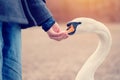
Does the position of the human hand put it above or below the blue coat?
below

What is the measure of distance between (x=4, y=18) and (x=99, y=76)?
7.92 feet

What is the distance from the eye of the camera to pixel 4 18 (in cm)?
127

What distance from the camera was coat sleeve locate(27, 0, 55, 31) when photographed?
1.40 meters

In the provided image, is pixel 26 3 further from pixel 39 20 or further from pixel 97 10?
pixel 97 10

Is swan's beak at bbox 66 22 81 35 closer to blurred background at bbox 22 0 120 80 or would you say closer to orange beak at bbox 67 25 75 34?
orange beak at bbox 67 25 75 34

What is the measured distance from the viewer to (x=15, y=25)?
1.36m

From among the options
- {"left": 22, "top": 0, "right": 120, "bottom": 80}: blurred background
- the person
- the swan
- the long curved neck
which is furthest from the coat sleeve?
{"left": 22, "top": 0, "right": 120, "bottom": 80}: blurred background

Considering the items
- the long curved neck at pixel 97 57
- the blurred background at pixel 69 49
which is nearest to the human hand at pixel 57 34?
the long curved neck at pixel 97 57

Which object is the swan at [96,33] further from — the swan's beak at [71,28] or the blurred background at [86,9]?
the blurred background at [86,9]

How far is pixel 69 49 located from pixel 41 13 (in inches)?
163

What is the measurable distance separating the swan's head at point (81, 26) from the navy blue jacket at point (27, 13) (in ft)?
0.31

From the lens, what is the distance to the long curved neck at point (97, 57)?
1.73 m

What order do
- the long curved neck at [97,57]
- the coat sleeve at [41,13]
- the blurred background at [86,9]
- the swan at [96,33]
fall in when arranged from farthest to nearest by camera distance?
1. the blurred background at [86,9]
2. the long curved neck at [97,57]
3. the swan at [96,33]
4. the coat sleeve at [41,13]

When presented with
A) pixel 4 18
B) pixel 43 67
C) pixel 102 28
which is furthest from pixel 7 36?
pixel 43 67
